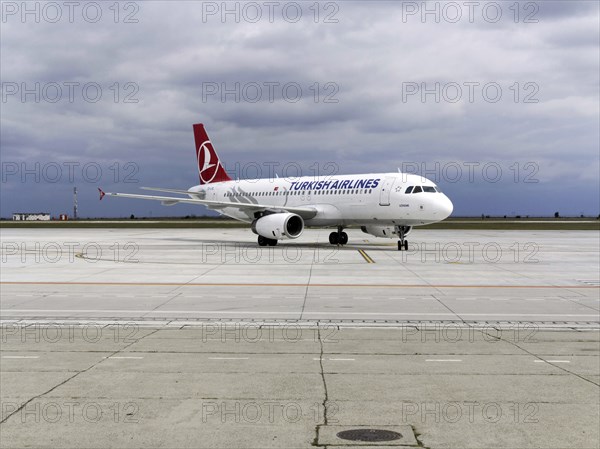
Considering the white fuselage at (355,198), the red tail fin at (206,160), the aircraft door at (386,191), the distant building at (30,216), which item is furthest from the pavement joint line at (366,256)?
the distant building at (30,216)

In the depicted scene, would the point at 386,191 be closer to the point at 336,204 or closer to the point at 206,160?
the point at 336,204

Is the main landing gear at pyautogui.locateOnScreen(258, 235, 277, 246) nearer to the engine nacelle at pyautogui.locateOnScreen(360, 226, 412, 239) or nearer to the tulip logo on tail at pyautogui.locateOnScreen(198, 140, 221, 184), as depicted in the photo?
the engine nacelle at pyautogui.locateOnScreen(360, 226, 412, 239)

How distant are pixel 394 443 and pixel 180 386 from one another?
3194 mm

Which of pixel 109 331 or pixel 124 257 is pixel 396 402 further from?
pixel 124 257

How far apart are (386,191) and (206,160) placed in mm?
22536

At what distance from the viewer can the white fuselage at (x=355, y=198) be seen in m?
37.2

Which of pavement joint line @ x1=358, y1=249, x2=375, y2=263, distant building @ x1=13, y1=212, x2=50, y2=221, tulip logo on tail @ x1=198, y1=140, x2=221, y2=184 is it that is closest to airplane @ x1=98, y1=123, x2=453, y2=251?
pavement joint line @ x1=358, y1=249, x2=375, y2=263

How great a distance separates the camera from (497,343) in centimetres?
1151

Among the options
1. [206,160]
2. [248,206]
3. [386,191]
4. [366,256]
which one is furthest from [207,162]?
[366,256]

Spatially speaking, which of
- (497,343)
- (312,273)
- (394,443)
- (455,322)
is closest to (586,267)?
(312,273)

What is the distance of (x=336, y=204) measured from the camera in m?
41.9

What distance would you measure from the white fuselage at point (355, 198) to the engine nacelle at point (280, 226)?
239cm

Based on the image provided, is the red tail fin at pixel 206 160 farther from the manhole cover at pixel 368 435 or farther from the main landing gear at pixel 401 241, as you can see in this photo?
the manhole cover at pixel 368 435

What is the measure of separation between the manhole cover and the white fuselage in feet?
101
